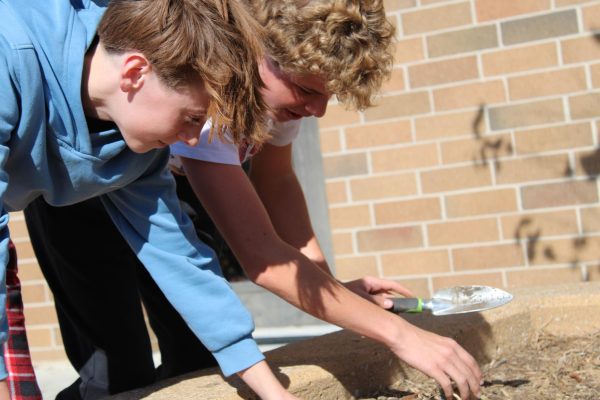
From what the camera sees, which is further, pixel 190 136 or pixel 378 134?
pixel 378 134

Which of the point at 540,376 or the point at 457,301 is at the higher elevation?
the point at 457,301

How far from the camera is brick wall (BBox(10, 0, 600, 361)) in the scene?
3.96 m

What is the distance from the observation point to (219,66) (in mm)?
1909

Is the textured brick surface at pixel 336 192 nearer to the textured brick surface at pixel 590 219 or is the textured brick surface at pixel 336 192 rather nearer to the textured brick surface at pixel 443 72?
A: the textured brick surface at pixel 443 72

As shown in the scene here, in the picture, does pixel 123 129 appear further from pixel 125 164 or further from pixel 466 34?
pixel 466 34

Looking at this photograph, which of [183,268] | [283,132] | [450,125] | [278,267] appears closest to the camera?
[183,268]

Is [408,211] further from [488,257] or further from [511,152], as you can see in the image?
[511,152]

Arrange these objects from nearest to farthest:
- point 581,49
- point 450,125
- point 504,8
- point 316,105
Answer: point 316,105, point 581,49, point 504,8, point 450,125

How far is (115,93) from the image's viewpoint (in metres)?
1.98

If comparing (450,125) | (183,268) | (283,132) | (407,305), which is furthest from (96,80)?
(450,125)

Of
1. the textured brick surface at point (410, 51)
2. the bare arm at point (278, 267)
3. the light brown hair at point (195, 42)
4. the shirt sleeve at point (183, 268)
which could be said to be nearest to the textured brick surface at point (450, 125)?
the textured brick surface at point (410, 51)

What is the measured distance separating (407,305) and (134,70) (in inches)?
45.3

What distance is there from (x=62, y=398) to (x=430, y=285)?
2.00m

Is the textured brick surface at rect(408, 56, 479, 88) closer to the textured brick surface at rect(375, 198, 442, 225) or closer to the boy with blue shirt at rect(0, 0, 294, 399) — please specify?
the textured brick surface at rect(375, 198, 442, 225)
